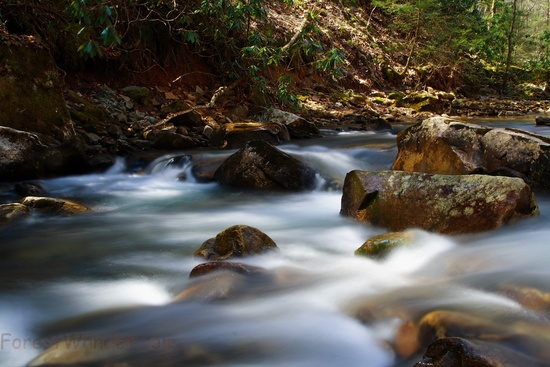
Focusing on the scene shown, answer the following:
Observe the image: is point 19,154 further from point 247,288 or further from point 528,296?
point 528,296

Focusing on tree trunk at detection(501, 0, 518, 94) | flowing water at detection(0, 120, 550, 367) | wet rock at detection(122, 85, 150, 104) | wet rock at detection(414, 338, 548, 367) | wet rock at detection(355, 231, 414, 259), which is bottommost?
flowing water at detection(0, 120, 550, 367)

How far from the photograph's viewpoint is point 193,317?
2.66 m

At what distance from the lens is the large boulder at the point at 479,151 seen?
5.18 m

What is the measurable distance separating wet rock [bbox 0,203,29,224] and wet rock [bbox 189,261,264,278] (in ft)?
8.08

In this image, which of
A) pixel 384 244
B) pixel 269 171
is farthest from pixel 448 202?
pixel 269 171

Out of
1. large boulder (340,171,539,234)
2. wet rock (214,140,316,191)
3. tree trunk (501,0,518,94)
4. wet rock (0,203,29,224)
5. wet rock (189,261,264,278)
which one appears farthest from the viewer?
tree trunk (501,0,518,94)

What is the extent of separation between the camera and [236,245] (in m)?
3.42

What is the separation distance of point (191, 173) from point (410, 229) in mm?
3904

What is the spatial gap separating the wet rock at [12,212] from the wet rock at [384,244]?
3384 millimetres

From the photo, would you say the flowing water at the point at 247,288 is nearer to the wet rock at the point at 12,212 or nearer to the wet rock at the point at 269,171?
the wet rock at the point at 12,212

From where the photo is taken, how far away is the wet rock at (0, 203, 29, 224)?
179 inches

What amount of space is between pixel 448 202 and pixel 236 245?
178 centimetres

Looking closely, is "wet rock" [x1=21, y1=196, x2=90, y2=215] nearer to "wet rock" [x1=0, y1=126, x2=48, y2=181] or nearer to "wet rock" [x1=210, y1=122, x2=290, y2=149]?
"wet rock" [x1=0, y1=126, x2=48, y2=181]

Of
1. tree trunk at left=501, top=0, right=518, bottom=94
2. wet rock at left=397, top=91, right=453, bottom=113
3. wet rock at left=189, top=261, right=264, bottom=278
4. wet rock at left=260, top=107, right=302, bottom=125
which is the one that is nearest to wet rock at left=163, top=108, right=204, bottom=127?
wet rock at left=260, top=107, right=302, bottom=125
